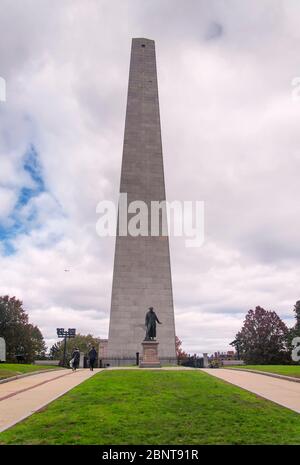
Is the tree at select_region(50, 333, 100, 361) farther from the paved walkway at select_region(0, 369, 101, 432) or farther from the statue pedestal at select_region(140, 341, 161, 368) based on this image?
the paved walkway at select_region(0, 369, 101, 432)

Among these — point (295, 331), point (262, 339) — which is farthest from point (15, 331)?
point (295, 331)

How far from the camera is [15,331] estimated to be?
62.2 m

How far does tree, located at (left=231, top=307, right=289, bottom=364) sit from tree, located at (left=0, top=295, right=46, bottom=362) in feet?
98.6

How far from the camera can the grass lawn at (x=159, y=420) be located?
24.6ft

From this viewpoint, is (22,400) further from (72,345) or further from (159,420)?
(72,345)

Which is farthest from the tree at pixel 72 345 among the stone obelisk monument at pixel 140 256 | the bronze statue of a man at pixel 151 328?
the bronze statue of a man at pixel 151 328

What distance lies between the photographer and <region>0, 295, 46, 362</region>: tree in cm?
6169

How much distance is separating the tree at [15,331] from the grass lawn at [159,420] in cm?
5238

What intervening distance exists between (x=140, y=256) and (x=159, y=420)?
29207 mm

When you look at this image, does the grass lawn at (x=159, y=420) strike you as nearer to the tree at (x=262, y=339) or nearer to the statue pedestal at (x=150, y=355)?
the statue pedestal at (x=150, y=355)
